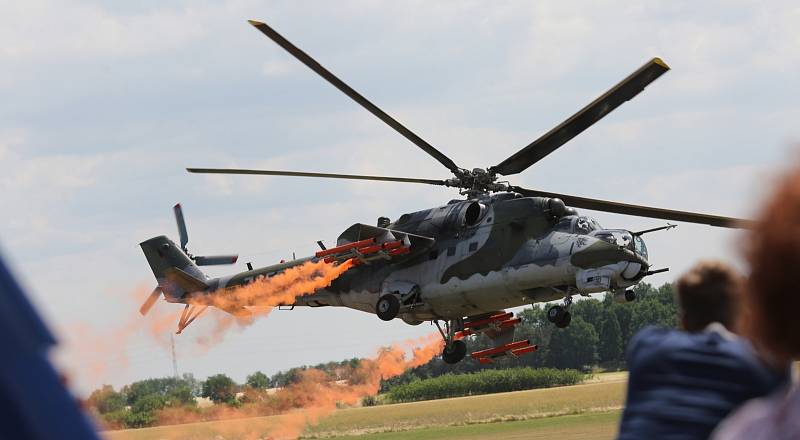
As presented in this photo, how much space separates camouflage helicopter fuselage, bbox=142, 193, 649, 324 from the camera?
79.2 ft

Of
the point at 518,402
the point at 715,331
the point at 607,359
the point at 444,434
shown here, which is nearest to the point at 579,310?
the point at 607,359

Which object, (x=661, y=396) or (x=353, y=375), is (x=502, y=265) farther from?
(x=661, y=396)

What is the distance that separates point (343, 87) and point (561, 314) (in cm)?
742

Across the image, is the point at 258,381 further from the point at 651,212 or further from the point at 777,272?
the point at 777,272

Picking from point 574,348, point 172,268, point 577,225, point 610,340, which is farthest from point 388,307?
point 610,340

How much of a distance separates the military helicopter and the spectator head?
59.7 feet

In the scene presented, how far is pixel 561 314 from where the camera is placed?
82.3 feet

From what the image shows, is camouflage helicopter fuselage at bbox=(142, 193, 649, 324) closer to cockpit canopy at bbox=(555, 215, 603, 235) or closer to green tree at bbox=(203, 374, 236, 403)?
cockpit canopy at bbox=(555, 215, 603, 235)

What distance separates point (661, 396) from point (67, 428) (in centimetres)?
186

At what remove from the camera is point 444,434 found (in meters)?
41.6

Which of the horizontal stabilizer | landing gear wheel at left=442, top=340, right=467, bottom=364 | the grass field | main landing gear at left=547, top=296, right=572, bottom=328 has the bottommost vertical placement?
the grass field

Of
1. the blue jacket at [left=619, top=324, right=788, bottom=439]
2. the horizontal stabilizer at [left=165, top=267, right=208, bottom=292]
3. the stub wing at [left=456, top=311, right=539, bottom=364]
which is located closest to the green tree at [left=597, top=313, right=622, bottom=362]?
the stub wing at [left=456, top=311, right=539, bottom=364]

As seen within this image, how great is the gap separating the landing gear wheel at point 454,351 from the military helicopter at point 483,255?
0.03m

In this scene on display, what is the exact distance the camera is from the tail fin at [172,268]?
30188 millimetres
